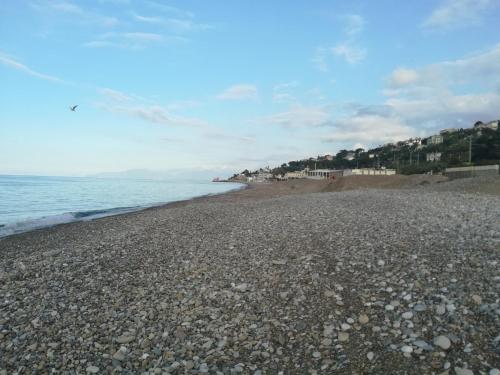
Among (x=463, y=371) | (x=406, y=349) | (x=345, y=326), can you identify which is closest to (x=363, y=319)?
(x=345, y=326)

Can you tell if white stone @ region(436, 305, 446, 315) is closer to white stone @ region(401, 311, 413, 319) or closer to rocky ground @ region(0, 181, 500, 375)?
rocky ground @ region(0, 181, 500, 375)

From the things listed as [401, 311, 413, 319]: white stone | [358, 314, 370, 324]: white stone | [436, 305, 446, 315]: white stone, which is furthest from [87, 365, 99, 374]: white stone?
[436, 305, 446, 315]: white stone

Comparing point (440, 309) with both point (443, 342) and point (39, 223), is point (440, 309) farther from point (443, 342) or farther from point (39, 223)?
point (39, 223)

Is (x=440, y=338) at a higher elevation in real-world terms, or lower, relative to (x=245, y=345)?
higher

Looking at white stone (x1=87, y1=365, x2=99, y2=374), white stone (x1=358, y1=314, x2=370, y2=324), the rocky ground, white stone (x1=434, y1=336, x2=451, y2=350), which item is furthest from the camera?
white stone (x1=358, y1=314, x2=370, y2=324)

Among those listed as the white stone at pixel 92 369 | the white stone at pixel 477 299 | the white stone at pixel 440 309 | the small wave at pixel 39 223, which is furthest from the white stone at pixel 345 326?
the small wave at pixel 39 223

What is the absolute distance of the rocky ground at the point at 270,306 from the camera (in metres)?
4.66

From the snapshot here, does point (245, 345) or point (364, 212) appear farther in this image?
point (364, 212)

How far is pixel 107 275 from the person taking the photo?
859cm

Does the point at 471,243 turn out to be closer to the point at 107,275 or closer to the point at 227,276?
the point at 227,276

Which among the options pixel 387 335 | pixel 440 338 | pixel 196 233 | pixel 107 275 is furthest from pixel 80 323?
pixel 196 233

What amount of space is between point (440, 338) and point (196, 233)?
32.4ft

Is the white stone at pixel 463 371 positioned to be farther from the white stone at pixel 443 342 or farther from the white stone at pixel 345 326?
the white stone at pixel 345 326

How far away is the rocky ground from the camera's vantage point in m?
4.66
